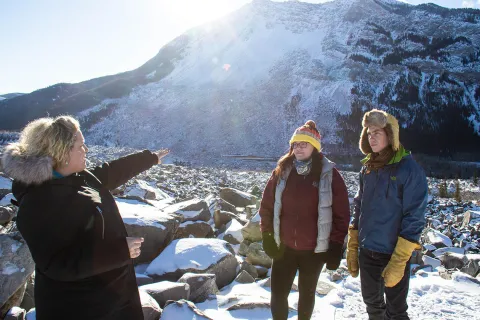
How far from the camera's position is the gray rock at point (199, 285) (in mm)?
3584

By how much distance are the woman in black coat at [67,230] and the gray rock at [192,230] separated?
3780 millimetres

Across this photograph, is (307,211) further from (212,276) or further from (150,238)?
(150,238)

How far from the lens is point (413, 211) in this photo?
2436mm

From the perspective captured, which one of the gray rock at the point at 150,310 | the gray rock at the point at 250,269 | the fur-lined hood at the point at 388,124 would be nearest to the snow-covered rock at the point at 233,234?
the gray rock at the point at 250,269

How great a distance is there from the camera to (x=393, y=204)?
8.36 ft

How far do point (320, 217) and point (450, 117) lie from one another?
49.4 meters

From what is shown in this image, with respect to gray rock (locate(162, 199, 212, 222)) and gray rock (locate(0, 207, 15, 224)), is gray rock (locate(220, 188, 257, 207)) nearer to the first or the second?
gray rock (locate(162, 199, 212, 222))

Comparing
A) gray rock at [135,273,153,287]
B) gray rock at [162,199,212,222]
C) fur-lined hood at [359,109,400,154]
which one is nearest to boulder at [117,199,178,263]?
gray rock at [135,273,153,287]

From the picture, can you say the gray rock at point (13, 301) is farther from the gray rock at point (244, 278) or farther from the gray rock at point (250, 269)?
the gray rock at point (250, 269)

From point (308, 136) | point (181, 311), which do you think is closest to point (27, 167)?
point (181, 311)

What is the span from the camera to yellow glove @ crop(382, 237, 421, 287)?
2.40 metres

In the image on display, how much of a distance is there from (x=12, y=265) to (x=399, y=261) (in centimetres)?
341

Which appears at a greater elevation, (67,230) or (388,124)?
(388,124)

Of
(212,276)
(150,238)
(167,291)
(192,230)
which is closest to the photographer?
(167,291)
